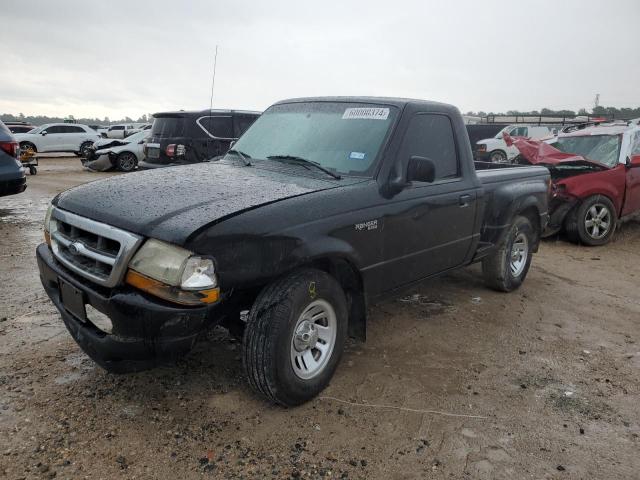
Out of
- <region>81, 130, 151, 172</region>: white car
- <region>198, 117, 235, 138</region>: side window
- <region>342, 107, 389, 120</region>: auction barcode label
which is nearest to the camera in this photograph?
<region>342, 107, 389, 120</region>: auction barcode label

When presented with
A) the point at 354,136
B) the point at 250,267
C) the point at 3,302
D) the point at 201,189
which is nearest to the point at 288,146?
the point at 354,136

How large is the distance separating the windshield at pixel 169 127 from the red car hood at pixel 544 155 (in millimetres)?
6176

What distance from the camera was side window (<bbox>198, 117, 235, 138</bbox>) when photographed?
32.4ft

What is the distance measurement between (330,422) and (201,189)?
5.19 feet

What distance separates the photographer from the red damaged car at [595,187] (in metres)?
7.55

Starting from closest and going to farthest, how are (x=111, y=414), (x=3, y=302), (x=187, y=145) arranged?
(x=111, y=414) → (x=3, y=302) → (x=187, y=145)

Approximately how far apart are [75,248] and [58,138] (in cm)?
2355

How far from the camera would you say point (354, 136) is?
3623mm

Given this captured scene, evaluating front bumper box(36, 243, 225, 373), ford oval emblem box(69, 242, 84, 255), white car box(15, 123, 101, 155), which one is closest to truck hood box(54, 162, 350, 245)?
ford oval emblem box(69, 242, 84, 255)

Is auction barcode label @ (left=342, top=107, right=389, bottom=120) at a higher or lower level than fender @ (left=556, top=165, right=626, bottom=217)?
higher

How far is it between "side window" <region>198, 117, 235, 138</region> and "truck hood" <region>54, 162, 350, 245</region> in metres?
6.45

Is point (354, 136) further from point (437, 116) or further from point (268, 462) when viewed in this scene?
point (268, 462)

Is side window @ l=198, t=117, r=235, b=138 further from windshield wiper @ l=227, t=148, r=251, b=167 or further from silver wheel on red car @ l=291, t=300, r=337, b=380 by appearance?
silver wheel on red car @ l=291, t=300, r=337, b=380

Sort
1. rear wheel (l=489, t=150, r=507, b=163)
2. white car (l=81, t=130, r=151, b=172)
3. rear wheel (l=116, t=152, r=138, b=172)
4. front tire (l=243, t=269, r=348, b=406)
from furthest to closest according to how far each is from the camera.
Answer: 1. rear wheel (l=489, t=150, r=507, b=163)
2. rear wheel (l=116, t=152, r=138, b=172)
3. white car (l=81, t=130, r=151, b=172)
4. front tire (l=243, t=269, r=348, b=406)
